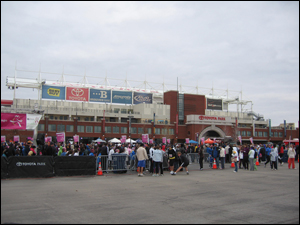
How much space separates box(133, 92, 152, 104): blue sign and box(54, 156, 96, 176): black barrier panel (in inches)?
2582

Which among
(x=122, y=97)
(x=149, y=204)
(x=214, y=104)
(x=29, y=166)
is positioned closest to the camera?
(x=149, y=204)

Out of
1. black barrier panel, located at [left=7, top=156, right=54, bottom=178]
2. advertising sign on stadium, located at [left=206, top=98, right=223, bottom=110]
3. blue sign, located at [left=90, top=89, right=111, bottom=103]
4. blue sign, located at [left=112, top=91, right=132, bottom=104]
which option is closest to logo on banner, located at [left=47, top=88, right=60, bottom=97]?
blue sign, located at [left=90, top=89, right=111, bottom=103]

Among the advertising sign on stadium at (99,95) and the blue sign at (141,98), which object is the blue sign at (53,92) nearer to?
the advertising sign on stadium at (99,95)

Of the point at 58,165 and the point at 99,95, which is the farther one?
the point at 99,95

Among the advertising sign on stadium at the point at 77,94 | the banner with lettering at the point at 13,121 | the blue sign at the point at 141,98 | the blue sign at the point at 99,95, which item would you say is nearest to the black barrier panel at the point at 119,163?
the banner with lettering at the point at 13,121

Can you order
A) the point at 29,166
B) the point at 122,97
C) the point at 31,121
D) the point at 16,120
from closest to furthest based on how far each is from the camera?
1. the point at 16,120
2. the point at 31,121
3. the point at 29,166
4. the point at 122,97

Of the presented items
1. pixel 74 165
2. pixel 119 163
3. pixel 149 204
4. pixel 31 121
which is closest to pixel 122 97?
pixel 119 163

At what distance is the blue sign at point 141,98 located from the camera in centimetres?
8075

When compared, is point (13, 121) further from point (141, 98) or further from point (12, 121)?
point (141, 98)

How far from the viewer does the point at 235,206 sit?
778 cm

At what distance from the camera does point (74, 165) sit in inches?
Result: 578

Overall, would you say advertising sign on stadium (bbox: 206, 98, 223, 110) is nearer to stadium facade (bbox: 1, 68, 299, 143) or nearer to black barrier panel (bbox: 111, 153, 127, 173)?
stadium facade (bbox: 1, 68, 299, 143)

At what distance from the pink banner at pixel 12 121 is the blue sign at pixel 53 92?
211 ft

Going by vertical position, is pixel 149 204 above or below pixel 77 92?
below
